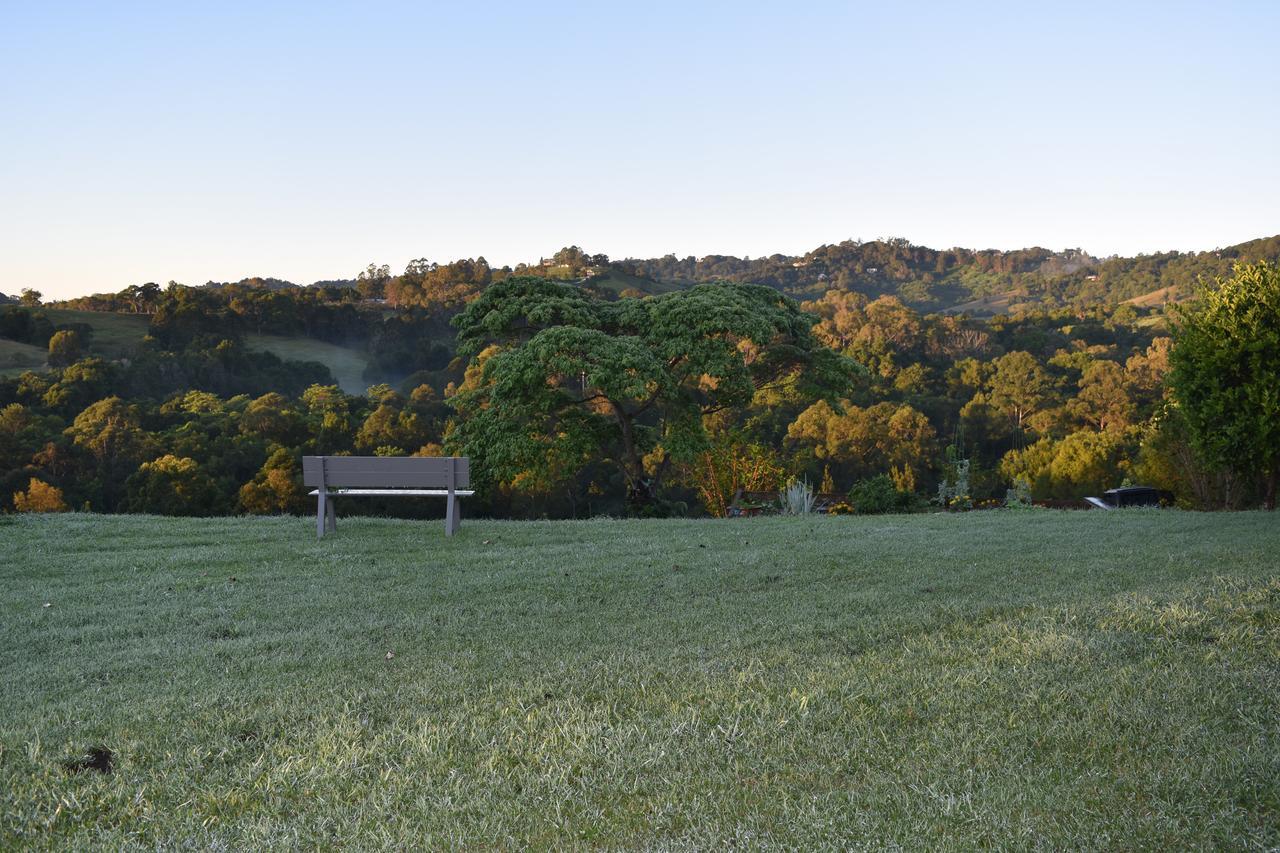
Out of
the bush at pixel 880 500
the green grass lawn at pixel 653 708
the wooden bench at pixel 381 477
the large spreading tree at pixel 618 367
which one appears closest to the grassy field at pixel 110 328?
the large spreading tree at pixel 618 367

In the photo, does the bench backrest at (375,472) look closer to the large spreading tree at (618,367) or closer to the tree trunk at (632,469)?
the large spreading tree at (618,367)

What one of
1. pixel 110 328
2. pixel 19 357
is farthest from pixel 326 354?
pixel 19 357

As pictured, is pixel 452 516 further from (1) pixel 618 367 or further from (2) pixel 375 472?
(1) pixel 618 367

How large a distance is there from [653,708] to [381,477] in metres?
6.97

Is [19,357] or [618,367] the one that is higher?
[19,357]

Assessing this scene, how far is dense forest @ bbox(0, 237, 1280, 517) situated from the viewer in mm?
17641

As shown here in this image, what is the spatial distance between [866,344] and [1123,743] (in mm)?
55203

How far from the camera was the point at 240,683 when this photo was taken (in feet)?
14.3

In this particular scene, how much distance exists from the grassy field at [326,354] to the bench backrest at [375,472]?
46700 millimetres

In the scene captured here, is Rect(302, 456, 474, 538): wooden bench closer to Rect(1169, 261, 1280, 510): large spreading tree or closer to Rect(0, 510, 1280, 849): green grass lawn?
Rect(0, 510, 1280, 849): green grass lawn

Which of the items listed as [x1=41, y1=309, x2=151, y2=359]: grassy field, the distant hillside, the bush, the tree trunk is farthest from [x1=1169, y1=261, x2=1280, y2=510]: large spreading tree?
the distant hillside

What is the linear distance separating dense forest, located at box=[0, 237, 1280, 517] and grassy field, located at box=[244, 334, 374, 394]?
36cm

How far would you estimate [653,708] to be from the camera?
12.5ft

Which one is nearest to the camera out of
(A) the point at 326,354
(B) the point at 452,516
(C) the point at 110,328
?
(B) the point at 452,516
